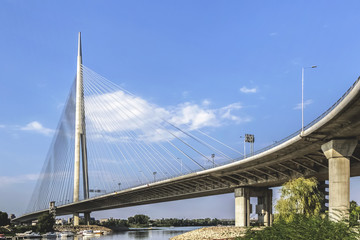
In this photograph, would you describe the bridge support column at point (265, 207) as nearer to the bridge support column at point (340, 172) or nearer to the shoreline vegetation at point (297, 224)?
the shoreline vegetation at point (297, 224)

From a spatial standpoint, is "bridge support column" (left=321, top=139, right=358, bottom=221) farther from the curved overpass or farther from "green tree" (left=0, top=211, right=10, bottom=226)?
"green tree" (left=0, top=211, right=10, bottom=226)

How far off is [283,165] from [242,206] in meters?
20.0

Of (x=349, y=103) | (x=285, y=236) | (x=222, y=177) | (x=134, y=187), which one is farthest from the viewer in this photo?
(x=134, y=187)

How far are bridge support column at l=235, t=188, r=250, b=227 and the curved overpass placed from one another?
38 cm

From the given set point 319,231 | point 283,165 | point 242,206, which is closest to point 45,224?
point 242,206

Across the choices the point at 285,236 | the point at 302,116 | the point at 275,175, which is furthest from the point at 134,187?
the point at 285,236

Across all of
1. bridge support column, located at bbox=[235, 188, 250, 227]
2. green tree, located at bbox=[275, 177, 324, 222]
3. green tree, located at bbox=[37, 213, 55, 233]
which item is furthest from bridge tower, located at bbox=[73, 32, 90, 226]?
green tree, located at bbox=[275, 177, 324, 222]

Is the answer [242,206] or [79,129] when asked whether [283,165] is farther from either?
[79,129]

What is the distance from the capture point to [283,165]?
56.2m

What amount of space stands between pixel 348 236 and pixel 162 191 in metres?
82.4

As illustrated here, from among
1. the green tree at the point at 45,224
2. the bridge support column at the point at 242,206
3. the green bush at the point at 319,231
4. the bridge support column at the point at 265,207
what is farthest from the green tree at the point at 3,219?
the green bush at the point at 319,231

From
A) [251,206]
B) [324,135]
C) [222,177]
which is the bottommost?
[251,206]

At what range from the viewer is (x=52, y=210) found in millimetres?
135375

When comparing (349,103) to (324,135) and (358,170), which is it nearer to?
(324,135)
